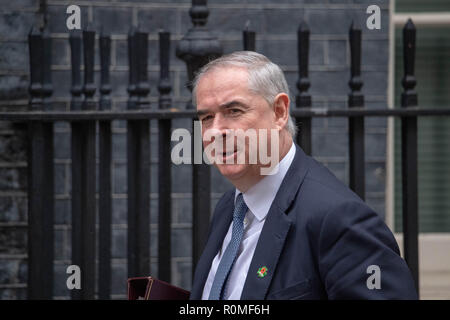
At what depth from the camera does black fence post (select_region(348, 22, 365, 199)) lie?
3592mm

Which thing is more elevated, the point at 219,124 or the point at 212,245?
the point at 219,124

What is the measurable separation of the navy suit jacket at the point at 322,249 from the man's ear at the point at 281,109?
18 centimetres

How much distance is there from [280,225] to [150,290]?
1.59 ft

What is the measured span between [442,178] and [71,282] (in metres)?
2.76

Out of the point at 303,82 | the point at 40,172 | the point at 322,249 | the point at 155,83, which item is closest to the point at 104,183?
the point at 40,172

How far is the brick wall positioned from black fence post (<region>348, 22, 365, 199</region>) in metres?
1.10

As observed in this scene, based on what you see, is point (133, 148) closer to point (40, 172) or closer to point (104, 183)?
point (104, 183)

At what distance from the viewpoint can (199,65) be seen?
11.8ft

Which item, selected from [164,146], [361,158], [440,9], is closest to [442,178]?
[440,9]

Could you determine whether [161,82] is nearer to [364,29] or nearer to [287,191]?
[287,191]

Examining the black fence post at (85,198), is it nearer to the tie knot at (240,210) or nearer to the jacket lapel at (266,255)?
the tie knot at (240,210)

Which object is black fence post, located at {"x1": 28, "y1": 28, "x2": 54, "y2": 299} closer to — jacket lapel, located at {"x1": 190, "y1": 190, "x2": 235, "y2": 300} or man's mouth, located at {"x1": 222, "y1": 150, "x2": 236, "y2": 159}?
jacket lapel, located at {"x1": 190, "y1": 190, "x2": 235, "y2": 300}

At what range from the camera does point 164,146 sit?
3643 millimetres

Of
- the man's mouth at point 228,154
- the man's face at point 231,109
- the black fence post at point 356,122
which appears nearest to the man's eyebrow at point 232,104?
the man's face at point 231,109
